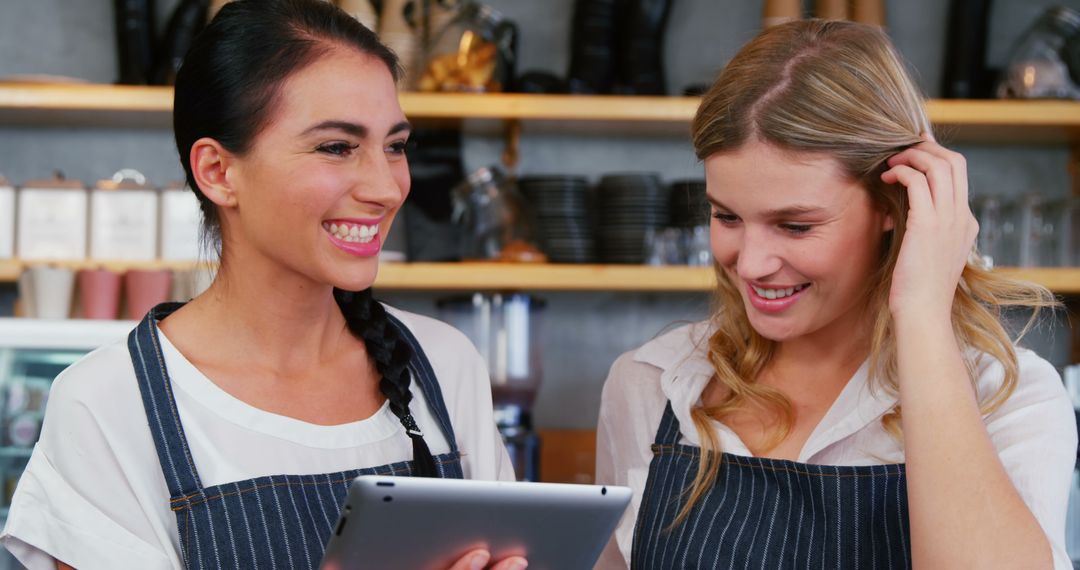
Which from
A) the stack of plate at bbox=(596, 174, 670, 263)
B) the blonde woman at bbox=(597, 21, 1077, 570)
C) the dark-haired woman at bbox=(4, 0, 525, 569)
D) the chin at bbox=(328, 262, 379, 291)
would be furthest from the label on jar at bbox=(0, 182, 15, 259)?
the blonde woman at bbox=(597, 21, 1077, 570)

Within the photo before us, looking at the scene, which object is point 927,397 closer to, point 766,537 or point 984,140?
point 766,537

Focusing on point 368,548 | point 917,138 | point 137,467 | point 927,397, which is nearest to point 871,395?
point 927,397

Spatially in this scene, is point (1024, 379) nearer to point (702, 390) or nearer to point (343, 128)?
point (702, 390)

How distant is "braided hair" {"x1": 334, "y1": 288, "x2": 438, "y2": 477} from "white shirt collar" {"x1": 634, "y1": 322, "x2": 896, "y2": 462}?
348 millimetres

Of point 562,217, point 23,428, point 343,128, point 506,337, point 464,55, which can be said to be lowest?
point 23,428

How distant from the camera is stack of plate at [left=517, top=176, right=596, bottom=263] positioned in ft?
9.93

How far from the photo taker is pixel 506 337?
3.06 meters

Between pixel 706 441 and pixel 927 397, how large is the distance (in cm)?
31

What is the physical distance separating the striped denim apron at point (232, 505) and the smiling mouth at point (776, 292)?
0.52 metres

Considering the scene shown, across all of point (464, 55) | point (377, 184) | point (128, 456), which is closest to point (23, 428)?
point (464, 55)

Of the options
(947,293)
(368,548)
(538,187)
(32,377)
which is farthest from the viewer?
(538,187)

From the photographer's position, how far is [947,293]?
135 cm

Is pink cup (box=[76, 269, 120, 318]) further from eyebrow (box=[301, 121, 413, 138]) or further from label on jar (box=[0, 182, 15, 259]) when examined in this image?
eyebrow (box=[301, 121, 413, 138])

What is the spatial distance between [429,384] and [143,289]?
1.47m
